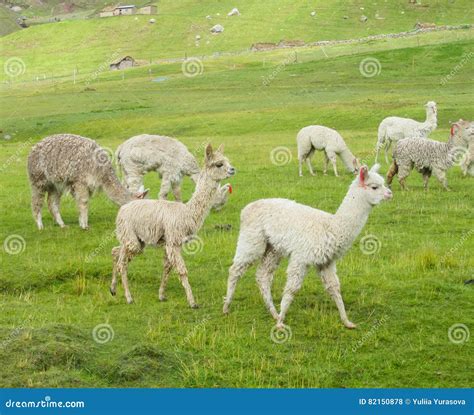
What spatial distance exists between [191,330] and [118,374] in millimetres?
1665

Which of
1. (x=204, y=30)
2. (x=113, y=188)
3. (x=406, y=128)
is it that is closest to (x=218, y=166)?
(x=113, y=188)

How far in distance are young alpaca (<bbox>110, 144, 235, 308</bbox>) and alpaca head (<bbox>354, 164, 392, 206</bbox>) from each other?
2265mm

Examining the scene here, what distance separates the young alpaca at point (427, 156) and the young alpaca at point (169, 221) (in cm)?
1016

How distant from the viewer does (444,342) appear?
9.82 metres

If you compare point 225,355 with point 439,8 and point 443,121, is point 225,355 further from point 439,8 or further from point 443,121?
point 439,8

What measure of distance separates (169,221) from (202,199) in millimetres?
644

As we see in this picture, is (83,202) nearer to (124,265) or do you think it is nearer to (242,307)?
(124,265)

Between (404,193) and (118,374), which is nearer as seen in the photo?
(118,374)

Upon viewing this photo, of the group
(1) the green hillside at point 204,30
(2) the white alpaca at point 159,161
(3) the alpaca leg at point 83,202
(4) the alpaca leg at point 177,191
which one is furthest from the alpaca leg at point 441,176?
→ (1) the green hillside at point 204,30

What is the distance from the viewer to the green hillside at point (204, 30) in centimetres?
11962

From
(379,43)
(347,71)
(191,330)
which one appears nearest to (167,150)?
(191,330)

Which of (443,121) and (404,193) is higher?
(404,193)

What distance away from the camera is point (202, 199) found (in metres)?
11.8

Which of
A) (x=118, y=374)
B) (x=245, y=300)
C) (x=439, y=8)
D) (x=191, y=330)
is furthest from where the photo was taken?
(x=439, y=8)
